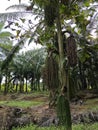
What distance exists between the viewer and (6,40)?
1942 centimetres

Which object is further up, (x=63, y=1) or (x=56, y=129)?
(x=63, y=1)

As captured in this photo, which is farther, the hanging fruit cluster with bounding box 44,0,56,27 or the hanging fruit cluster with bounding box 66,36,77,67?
the hanging fruit cluster with bounding box 66,36,77,67

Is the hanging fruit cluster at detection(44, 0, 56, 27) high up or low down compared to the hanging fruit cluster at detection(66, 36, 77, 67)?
up

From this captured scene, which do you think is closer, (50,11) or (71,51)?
(50,11)

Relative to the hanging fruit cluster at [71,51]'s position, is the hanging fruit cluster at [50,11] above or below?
above

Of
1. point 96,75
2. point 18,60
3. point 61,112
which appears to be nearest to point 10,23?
point 61,112

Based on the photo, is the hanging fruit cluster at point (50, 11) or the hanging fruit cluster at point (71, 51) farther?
the hanging fruit cluster at point (71, 51)

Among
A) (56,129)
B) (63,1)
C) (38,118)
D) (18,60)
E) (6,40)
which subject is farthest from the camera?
(18,60)

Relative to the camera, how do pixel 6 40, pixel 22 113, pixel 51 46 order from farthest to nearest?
1. pixel 6 40
2. pixel 22 113
3. pixel 51 46

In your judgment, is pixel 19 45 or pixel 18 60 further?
pixel 18 60

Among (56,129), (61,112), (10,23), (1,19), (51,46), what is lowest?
(56,129)

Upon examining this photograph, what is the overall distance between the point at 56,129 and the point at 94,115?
1.83 meters

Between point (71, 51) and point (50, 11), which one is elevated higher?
point (50, 11)

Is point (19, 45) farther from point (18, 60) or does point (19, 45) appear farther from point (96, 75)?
point (18, 60)
